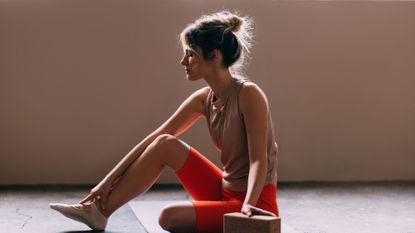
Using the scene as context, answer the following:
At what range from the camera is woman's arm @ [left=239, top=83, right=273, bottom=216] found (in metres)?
2.20

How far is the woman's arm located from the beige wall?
174cm

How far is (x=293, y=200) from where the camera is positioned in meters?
3.61

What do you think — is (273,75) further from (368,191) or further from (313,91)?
(368,191)

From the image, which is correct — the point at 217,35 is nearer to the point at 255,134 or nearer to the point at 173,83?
the point at 255,134

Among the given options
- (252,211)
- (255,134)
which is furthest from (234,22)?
(252,211)

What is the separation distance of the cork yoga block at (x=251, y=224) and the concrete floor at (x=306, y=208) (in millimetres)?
682

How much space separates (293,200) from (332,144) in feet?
2.60

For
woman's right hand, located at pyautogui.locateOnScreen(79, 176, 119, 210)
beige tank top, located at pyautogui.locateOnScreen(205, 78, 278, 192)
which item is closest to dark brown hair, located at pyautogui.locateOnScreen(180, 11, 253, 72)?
beige tank top, located at pyautogui.locateOnScreen(205, 78, 278, 192)

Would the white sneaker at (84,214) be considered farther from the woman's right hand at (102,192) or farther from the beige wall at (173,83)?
the beige wall at (173,83)

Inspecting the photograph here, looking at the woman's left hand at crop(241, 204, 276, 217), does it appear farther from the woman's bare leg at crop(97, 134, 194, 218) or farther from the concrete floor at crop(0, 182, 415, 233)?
the concrete floor at crop(0, 182, 415, 233)

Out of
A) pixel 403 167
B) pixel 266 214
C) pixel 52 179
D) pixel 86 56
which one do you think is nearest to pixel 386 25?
pixel 403 167

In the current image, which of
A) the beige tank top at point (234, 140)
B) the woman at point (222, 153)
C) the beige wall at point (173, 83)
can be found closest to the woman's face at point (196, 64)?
the woman at point (222, 153)

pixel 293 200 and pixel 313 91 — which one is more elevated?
pixel 313 91

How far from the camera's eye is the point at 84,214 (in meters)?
2.52
